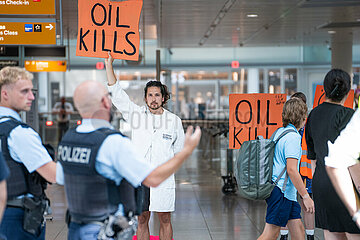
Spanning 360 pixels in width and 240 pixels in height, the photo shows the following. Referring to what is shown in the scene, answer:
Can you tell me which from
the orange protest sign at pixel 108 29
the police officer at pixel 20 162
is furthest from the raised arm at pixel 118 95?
the police officer at pixel 20 162

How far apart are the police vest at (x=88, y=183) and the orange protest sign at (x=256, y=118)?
12.8 feet

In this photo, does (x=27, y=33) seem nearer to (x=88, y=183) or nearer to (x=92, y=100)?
(x=92, y=100)

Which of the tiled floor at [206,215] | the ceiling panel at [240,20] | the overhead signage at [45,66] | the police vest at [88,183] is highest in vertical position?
the ceiling panel at [240,20]

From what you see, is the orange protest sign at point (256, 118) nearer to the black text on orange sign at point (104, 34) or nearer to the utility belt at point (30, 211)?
the black text on orange sign at point (104, 34)

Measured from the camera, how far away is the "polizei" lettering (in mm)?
2982

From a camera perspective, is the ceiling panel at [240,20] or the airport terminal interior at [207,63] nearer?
the airport terminal interior at [207,63]

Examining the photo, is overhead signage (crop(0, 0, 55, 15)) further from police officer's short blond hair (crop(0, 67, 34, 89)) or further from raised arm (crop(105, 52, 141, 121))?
police officer's short blond hair (crop(0, 67, 34, 89))

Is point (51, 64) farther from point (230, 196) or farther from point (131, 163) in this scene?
point (131, 163)

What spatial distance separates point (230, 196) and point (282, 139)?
5132 millimetres

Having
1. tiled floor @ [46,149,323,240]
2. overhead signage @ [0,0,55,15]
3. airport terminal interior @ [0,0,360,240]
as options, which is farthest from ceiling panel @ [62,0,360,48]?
overhead signage @ [0,0,55,15]

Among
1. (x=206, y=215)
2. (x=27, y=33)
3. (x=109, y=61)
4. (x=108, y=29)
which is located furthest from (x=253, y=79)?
(x=109, y=61)

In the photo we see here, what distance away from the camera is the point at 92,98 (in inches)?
120

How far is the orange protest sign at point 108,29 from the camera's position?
18.5 feet

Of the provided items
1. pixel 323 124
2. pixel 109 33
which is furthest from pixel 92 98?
pixel 109 33
